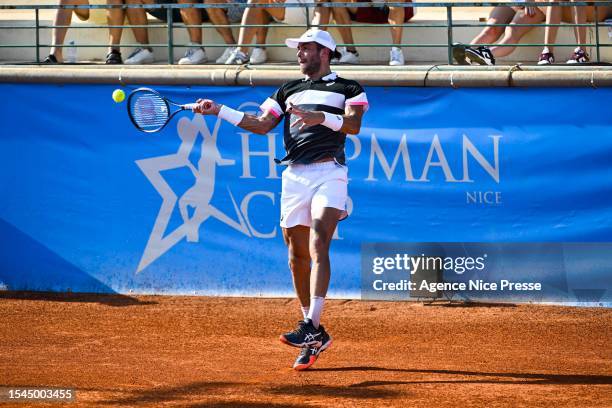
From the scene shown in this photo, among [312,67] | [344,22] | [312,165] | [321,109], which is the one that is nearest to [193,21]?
[344,22]

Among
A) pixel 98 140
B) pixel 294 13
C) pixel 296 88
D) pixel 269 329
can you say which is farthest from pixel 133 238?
pixel 296 88

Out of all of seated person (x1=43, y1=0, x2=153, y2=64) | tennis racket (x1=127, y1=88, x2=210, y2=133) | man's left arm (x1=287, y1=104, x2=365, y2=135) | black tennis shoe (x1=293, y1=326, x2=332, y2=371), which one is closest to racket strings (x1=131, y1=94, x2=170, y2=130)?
tennis racket (x1=127, y1=88, x2=210, y2=133)

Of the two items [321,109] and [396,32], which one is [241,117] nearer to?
[321,109]

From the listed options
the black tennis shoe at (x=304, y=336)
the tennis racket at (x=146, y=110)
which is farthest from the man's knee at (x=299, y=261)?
the tennis racket at (x=146, y=110)

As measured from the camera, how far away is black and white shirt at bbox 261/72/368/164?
784 cm

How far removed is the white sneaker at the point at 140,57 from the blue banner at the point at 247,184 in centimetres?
100

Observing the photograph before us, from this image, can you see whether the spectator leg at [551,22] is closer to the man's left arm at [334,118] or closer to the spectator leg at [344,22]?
the spectator leg at [344,22]

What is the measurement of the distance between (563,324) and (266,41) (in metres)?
4.59

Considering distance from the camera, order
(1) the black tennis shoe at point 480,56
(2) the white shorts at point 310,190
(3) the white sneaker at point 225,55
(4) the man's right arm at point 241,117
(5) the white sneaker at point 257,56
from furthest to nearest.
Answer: (3) the white sneaker at point 225,55, (5) the white sneaker at point 257,56, (1) the black tennis shoe at point 480,56, (2) the white shorts at point 310,190, (4) the man's right arm at point 241,117

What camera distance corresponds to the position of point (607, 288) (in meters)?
10.1

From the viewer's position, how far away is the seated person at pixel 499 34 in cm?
1060

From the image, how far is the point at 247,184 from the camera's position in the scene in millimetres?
10781

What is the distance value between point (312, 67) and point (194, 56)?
A: 13.0 ft

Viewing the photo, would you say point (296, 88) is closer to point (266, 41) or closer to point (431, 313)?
point (431, 313)
